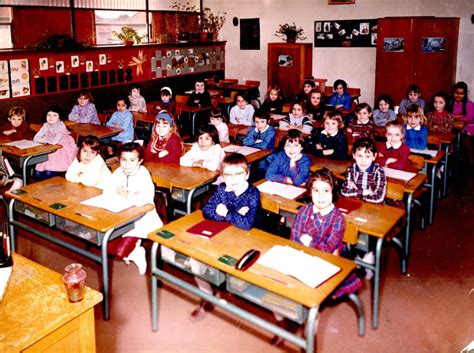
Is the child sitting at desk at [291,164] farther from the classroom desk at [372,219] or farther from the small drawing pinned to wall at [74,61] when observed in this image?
the small drawing pinned to wall at [74,61]

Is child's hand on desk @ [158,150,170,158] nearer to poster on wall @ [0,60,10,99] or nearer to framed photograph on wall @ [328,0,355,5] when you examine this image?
poster on wall @ [0,60,10,99]

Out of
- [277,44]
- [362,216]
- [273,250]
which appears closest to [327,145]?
[362,216]

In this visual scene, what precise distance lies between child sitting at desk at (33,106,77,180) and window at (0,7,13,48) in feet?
10.7

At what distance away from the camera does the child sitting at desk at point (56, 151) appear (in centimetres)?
549

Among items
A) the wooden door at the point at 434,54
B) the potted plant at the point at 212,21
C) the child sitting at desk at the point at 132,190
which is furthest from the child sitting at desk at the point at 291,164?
the potted plant at the point at 212,21

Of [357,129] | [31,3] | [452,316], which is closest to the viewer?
[452,316]

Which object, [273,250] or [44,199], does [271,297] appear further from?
[44,199]

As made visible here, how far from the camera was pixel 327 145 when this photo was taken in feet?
17.0

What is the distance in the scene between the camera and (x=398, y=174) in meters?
4.19

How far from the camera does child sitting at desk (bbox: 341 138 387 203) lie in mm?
3895

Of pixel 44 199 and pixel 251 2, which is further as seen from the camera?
pixel 251 2

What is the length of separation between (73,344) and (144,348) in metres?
1.11

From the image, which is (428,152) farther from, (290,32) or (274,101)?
(290,32)

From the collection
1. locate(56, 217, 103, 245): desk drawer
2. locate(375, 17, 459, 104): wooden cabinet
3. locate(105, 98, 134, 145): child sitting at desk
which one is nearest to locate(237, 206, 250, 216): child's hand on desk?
locate(56, 217, 103, 245): desk drawer
